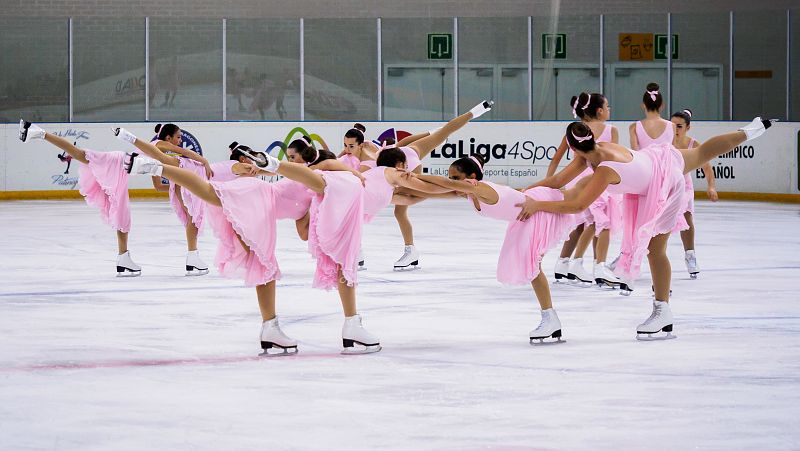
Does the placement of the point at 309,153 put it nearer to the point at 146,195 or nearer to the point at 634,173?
the point at 634,173

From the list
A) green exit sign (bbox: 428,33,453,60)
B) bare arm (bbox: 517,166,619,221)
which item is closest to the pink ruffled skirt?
bare arm (bbox: 517,166,619,221)

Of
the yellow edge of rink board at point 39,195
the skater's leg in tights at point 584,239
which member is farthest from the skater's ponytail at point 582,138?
the yellow edge of rink board at point 39,195

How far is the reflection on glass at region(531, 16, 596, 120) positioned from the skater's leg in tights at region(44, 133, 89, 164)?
521 inches

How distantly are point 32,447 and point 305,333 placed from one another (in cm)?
306

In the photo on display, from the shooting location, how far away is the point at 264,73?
24.2m

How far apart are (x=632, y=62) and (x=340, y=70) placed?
566cm

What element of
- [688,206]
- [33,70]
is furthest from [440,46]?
[688,206]

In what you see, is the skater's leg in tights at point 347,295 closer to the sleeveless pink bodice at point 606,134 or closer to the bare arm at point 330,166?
the bare arm at point 330,166

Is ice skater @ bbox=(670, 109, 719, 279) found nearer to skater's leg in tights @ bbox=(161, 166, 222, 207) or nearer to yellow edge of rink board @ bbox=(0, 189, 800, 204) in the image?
skater's leg in tights @ bbox=(161, 166, 222, 207)

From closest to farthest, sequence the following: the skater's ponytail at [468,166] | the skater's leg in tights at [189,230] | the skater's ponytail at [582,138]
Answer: the skater's ponytail at [468,166] < the skater's ponytail at [582,138] < the skater's leg in tights at [189,230]

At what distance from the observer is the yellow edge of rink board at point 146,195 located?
66.6 feet

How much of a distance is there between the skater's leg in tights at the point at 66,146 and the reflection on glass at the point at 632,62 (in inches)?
562

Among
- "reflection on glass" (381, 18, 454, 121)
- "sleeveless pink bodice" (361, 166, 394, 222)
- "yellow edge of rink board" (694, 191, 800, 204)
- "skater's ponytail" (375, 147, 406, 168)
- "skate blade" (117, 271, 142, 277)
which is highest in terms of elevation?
"reflection on glass" (381, 18, 454, 121)

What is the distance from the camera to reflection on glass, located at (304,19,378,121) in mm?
23516
